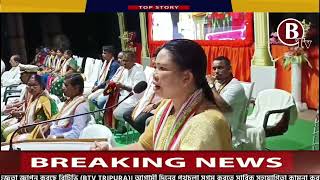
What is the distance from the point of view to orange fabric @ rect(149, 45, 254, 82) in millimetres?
3000

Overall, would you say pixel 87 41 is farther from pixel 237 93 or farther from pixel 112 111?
pixel 237 93

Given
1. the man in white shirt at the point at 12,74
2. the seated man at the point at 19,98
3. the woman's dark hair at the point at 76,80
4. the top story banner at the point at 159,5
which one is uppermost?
the top story banner at the point at 159,5

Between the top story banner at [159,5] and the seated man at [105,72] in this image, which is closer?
the top story banner at [159,5]

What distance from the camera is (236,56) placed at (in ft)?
9.87

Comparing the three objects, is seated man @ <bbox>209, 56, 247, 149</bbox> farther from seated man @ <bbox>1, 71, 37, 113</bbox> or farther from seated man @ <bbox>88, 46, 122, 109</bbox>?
seated man @ <bbox>1, 71, 37, 113</bbox>

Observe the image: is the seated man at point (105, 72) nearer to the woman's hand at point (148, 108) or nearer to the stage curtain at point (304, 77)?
the woman's hand at point (148, 108)

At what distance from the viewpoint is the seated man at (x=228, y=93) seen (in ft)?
9.89

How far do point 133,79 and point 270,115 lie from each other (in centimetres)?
87

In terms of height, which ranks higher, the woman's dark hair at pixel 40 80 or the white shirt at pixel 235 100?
the woman's dark hair at pixel 40 80

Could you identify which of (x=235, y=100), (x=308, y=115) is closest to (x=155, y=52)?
(x=235, y=100)

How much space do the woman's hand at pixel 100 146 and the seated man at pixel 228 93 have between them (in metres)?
0.74

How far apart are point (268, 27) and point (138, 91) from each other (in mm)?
875

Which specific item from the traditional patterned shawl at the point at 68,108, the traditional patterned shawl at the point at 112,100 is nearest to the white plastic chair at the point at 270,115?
the traditional patterned shawl at the point at 112,100

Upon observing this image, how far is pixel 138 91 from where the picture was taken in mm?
3068
